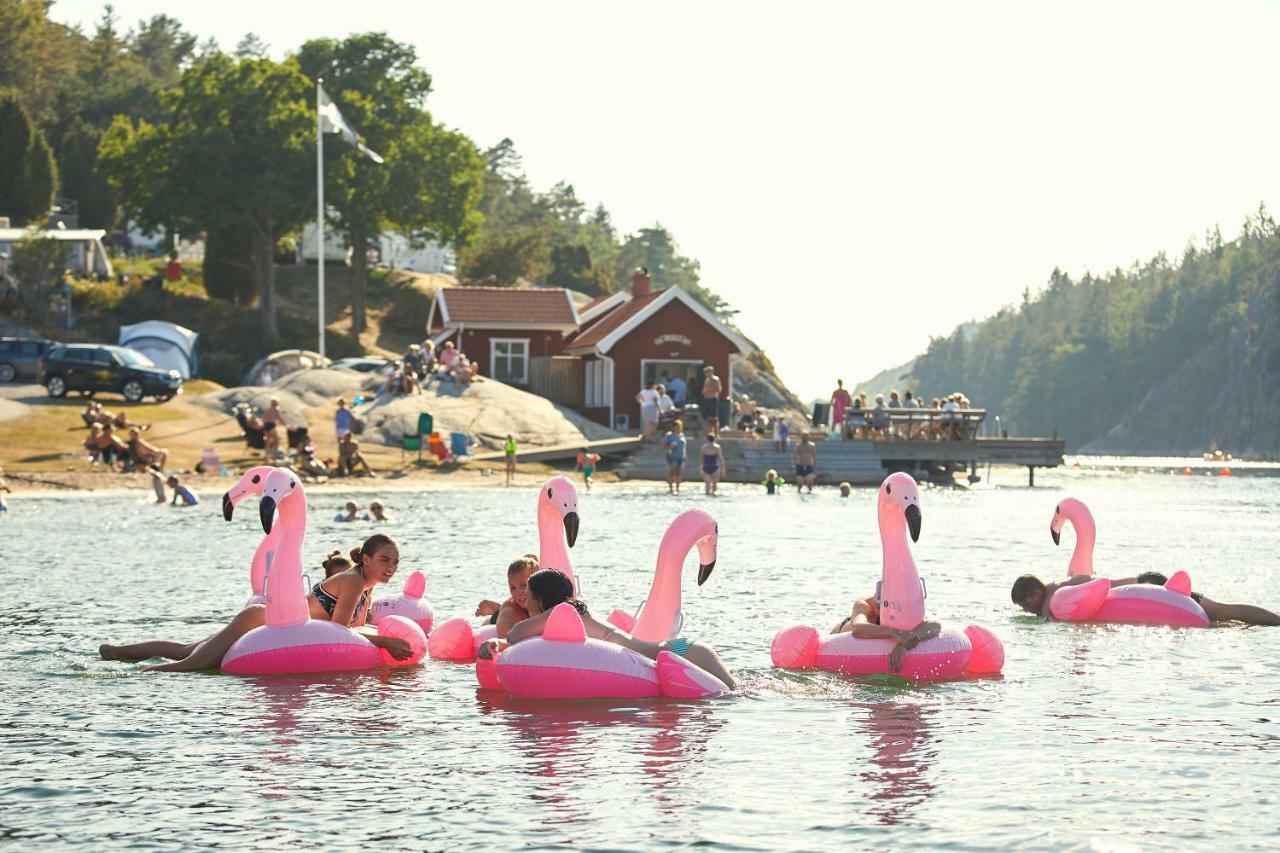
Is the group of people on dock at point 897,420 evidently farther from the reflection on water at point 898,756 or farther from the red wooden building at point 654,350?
the reflection on water at point 898,756

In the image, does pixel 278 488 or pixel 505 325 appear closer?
pixel 278 488

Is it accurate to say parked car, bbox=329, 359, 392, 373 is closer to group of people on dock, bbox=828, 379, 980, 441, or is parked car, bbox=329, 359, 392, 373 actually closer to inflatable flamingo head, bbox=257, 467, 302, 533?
group of people on dock, bbox=828, 379, 980, 441

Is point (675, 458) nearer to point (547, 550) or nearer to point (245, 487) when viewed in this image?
point (547, 550)

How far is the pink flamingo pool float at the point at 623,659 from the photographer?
42.1ft

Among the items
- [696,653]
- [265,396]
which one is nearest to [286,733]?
[696,653]

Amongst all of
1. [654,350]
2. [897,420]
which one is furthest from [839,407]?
[654,350]

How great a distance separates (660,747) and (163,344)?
52898 millimetres

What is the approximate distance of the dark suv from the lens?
49.6 metres

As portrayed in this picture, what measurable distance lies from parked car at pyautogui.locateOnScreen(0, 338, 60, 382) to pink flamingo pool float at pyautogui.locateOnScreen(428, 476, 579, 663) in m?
40.4

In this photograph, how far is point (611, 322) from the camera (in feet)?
201

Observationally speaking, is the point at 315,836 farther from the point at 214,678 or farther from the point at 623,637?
the point at 214,678

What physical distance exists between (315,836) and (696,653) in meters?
4.88

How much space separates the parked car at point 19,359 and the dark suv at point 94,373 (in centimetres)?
196

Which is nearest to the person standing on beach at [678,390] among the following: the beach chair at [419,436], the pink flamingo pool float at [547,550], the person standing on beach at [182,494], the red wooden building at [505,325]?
the red wooden building at [505,325]
